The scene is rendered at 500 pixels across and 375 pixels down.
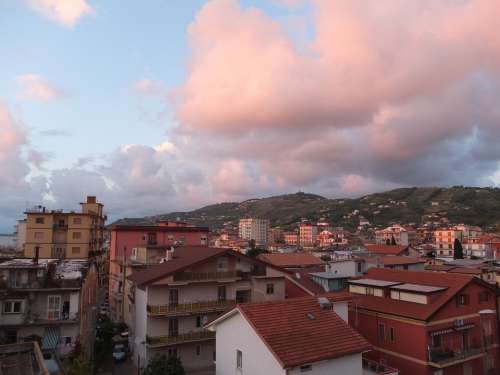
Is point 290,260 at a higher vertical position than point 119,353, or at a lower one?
higher

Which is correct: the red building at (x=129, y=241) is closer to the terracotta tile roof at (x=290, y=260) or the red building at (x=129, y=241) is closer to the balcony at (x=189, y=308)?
the terracotta tile roof at (x=290, y=260)

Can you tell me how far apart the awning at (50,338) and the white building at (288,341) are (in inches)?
531

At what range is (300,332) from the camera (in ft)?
68.7

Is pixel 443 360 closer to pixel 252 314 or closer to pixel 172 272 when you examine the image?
pixel 252 314

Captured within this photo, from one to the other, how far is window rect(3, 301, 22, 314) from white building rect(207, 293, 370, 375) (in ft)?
51.4

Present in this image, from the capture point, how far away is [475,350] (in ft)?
105

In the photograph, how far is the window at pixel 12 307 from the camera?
27969 millimetres

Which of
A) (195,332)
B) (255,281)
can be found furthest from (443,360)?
(195,332)

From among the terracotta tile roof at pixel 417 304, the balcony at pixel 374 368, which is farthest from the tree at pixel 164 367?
the terracotta tile roof at pixel 417 304

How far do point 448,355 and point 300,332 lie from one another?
16364 millimetres

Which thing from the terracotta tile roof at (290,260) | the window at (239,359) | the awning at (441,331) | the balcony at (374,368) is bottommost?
the balcony at (374,368)

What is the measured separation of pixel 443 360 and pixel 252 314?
1771cm

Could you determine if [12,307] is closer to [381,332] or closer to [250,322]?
[250,322]

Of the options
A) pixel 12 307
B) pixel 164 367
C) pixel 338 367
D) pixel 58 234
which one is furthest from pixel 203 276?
pixel 58 234
